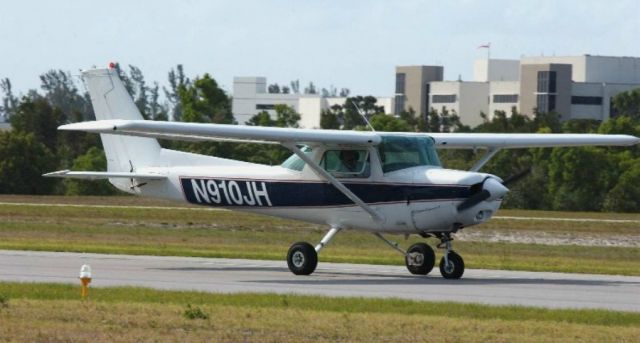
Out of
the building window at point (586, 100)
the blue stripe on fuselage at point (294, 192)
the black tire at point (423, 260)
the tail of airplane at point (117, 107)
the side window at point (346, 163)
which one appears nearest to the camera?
the blue stripe on fuselage at point (294, 192)

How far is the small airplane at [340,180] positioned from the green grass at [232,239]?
3.45 metres

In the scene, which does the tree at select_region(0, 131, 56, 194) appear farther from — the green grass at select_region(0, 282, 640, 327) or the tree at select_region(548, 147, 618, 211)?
the green grass at select_region(0, 282, 640, 327)

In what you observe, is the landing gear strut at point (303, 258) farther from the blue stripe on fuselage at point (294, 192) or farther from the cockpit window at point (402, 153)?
the cockpit window at point (402, 153)

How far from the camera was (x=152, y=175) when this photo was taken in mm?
26984

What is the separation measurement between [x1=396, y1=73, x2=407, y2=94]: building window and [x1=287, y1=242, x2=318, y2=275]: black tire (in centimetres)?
13029

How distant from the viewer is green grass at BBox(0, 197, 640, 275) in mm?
30828

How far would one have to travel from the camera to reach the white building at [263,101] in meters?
155

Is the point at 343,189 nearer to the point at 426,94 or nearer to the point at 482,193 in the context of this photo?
the point at 482,193

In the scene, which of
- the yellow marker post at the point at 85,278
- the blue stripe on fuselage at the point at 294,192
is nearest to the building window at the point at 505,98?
the blue stripe on fuselage at the point at 294,192

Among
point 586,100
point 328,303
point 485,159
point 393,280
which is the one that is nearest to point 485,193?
point 393,280

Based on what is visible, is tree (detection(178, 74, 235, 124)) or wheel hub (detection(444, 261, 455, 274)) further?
tree (detection(178, 74, 235, 124))

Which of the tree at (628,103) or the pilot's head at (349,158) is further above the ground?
the pilot's head at (349,158)

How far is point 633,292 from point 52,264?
10.4 metres

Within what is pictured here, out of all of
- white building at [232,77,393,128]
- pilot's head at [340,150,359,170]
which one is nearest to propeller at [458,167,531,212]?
pilot's head at [340,150,359,170]
